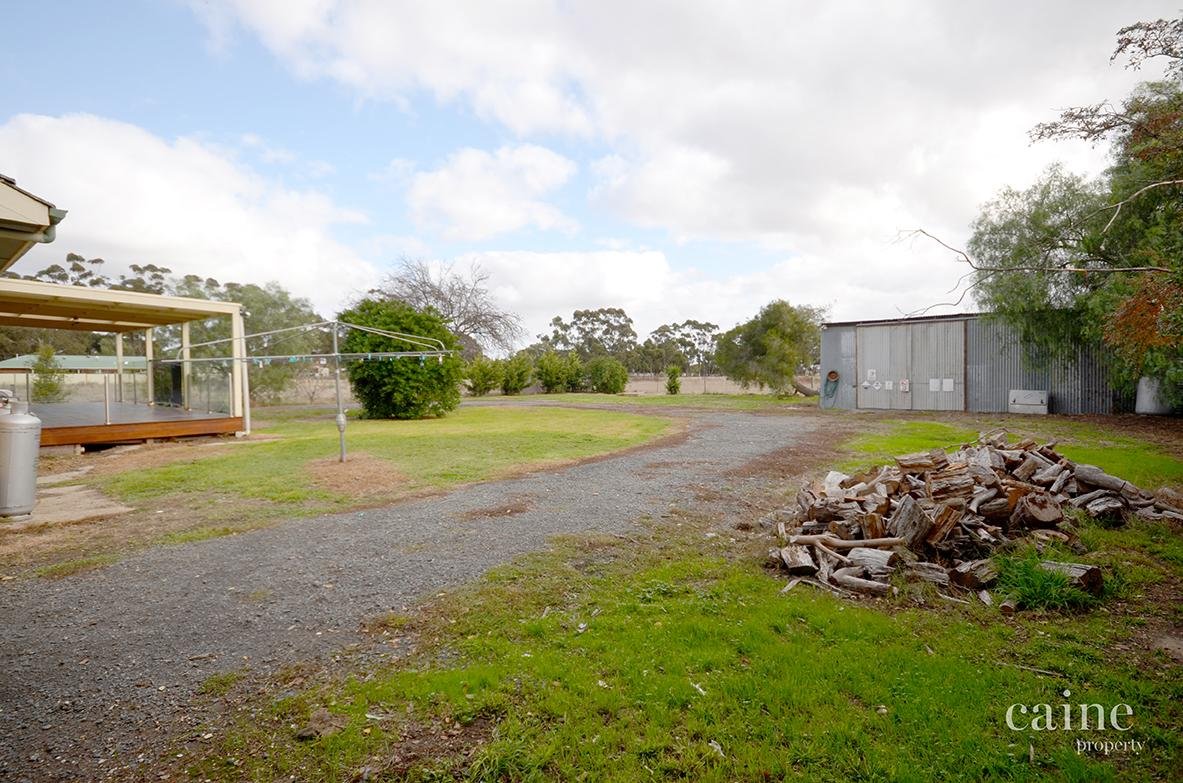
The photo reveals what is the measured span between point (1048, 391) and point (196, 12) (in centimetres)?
2506

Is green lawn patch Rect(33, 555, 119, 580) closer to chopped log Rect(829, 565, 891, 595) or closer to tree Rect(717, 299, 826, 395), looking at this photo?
chopped log Rect(829, 565, 891, 595)

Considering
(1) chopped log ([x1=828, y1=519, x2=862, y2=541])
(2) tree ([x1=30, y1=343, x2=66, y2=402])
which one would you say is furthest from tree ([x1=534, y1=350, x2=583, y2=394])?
(1) chopped log ([x1=828, y1=519, x2=862, y2=541])

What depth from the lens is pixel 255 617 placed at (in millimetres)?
3697

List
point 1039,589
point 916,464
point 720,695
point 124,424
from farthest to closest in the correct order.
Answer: point 124,424 → point 916,464 → point 1039,589 → point 720,695

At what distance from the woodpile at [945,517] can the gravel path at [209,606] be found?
6.53 ft

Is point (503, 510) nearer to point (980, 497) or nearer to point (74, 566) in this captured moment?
point (74, 566)

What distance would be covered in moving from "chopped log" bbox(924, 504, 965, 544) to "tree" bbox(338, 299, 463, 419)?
1755 centimetres

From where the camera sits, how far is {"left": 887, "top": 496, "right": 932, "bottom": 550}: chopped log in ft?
15.0

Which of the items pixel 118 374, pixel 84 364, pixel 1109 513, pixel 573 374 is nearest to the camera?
pixel 1109 513

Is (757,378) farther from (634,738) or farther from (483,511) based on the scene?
(634,738)

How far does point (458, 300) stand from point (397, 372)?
1600 centimetres

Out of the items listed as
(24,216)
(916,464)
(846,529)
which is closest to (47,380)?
(24,216)

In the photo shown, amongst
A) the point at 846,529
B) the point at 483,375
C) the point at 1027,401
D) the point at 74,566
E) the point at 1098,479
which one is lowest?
the point at 74,566

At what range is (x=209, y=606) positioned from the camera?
388 centimetres
